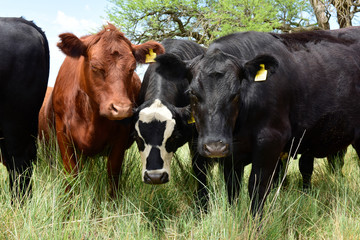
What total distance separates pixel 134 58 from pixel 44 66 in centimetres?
97

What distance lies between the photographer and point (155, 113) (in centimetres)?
367

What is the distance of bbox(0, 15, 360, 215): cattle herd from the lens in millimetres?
3471

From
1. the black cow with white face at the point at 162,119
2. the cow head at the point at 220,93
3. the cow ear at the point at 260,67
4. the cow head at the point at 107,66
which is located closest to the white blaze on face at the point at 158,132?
the black cow with white face at the point at 162,119

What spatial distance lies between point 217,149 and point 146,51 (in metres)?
1.50

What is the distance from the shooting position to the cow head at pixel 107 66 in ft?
11.5

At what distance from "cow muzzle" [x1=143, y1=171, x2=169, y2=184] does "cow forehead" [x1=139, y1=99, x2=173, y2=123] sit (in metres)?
0.49

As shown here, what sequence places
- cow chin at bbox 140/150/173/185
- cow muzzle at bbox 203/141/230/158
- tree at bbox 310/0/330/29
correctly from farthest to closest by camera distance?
tree at bbox 310/0/330/29, cow chin at bbox 140/150/173/185, cow muzzle at bbox 203/141/230/158

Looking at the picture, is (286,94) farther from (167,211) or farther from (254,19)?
(254,19)

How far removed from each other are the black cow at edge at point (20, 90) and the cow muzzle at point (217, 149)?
1868mm

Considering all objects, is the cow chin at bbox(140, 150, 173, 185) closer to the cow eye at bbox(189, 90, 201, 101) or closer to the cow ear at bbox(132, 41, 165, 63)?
the cow eye at bbox(189, 90, 201, 101)

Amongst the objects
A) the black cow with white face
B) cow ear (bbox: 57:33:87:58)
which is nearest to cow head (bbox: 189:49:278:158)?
the black cow with white face

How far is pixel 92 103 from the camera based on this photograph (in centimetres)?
399

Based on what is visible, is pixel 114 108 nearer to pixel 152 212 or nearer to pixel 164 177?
pixel 164 177

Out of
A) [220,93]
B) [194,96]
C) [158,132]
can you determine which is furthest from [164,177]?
[220,93]
